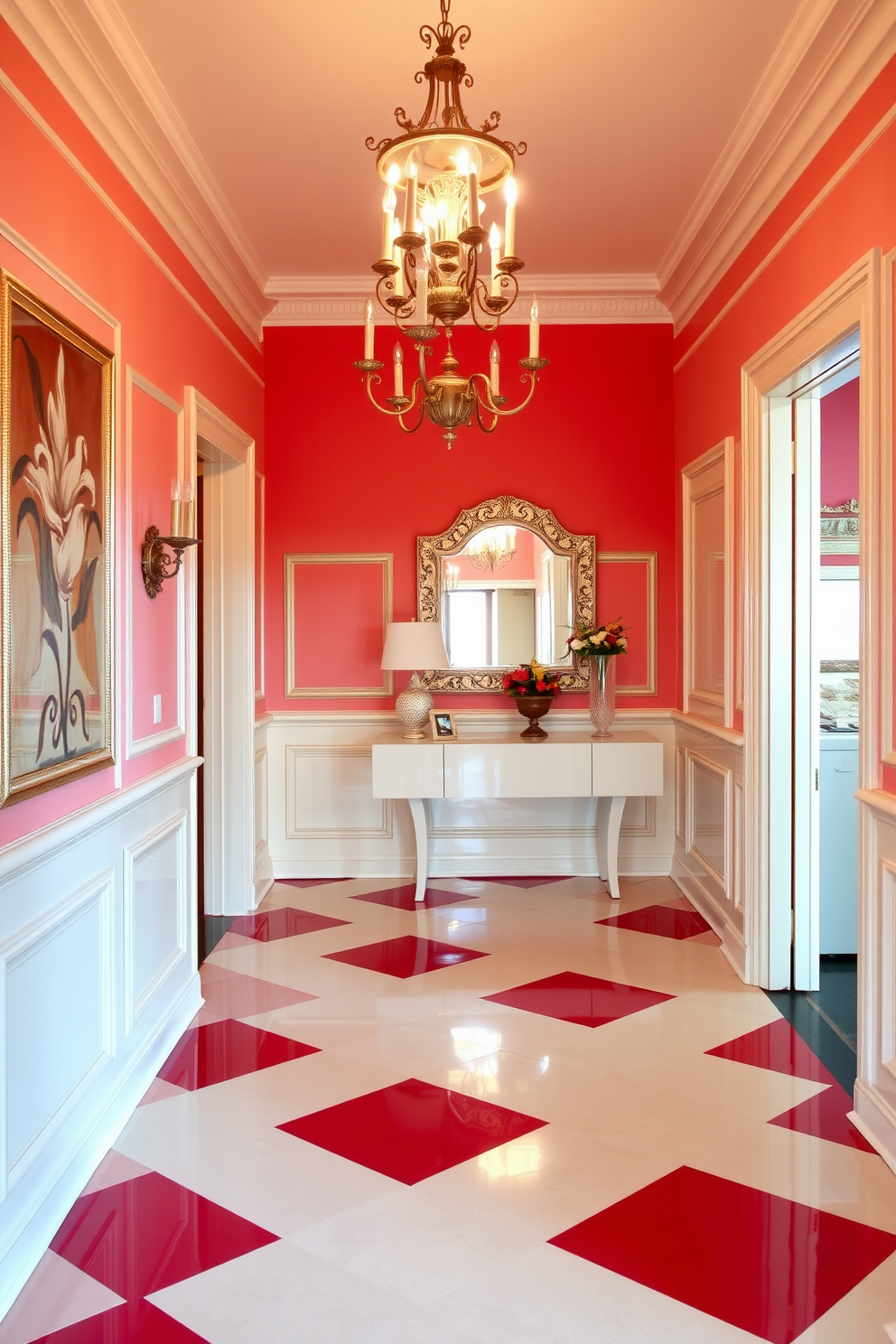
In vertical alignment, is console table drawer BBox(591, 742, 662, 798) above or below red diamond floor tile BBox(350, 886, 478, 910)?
above

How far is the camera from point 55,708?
2479mm

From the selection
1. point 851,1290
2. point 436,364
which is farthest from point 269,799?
point 851,1290

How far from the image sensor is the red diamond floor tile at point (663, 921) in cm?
449

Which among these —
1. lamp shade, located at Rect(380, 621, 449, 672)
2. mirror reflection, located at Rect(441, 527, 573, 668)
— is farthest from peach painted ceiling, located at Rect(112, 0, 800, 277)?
lamp shade, located at Rect(380, 621, 449, 672)

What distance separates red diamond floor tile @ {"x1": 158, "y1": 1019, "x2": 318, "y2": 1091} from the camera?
3070 millimetres

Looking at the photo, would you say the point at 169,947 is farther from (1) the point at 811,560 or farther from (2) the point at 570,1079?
(1) the point at 811,560

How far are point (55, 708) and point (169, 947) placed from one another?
1307mm

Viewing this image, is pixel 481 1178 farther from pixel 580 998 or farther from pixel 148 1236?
pixel 580 998

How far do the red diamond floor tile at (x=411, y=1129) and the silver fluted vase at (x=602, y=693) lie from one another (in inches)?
102

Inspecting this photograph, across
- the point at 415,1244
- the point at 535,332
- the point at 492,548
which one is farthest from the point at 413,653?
the point at 415,1244

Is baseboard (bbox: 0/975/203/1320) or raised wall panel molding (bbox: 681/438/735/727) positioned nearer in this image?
baseboard (bbox: 0/975/203/1320)

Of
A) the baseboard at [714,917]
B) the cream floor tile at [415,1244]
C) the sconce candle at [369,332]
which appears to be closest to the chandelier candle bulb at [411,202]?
the sconce candle at [369,332]

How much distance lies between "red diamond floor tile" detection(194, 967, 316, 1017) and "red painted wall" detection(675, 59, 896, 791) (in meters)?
2.22

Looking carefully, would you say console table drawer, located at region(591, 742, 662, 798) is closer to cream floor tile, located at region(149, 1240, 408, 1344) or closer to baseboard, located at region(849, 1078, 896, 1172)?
baseboard, located at region(849, 1078, 896, 1172)
